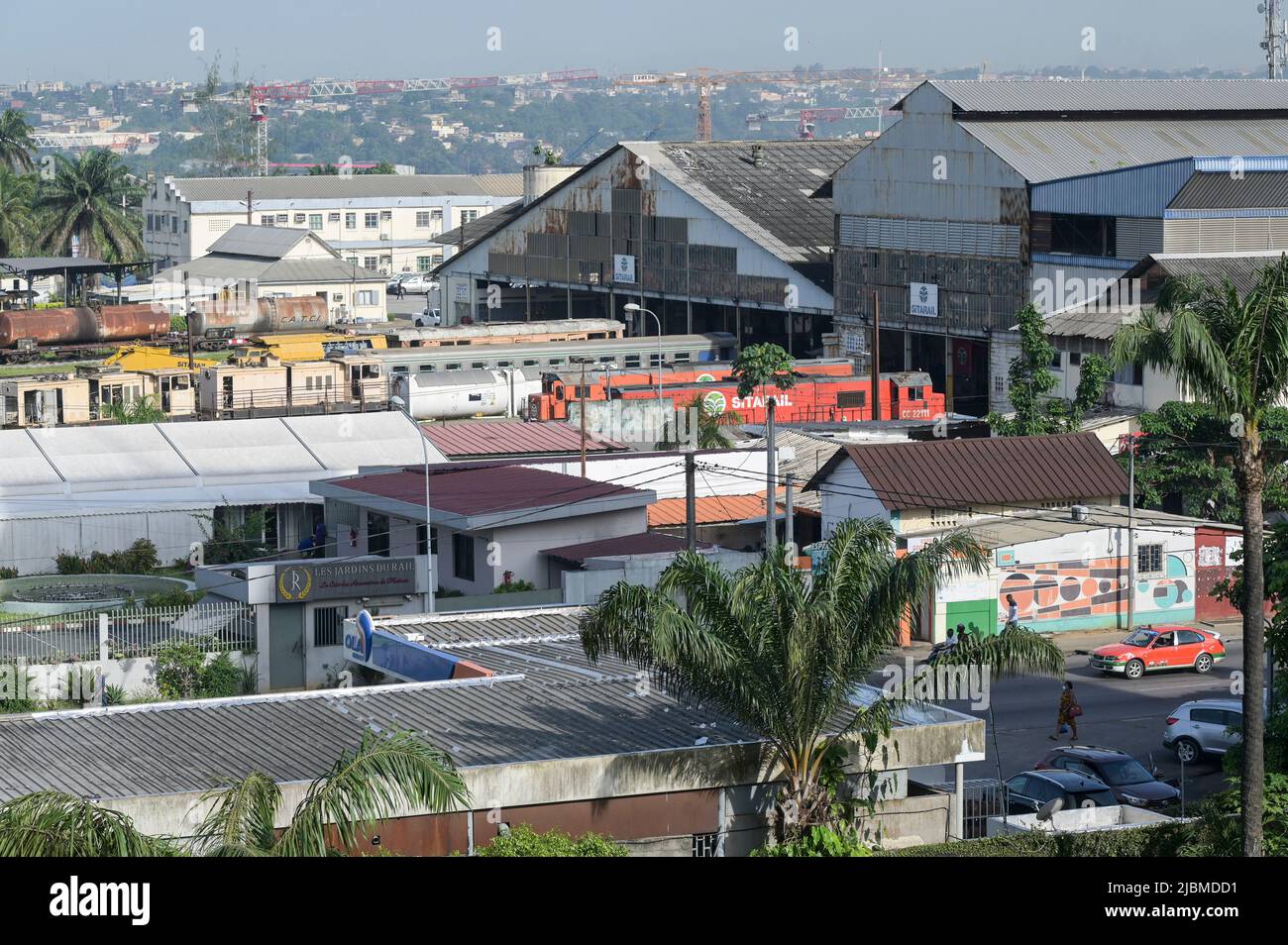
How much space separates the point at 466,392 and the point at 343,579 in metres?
34.0

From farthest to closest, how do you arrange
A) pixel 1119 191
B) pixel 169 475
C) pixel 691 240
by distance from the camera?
pixel 691 240 < pixel 1119 191 < pixel 169 475

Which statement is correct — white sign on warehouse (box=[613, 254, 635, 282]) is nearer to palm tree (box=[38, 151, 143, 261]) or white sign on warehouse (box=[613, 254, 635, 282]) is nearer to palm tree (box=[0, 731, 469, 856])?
palm tree (box=[38, 151, 143, 261])

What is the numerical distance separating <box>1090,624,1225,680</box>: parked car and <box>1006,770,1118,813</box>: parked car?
37.4ft

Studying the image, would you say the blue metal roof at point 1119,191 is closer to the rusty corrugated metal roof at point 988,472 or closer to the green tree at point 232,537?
the rusty corrugated metal roof at point 988,472

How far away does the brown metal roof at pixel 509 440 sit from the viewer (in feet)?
178

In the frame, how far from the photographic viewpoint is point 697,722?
2233 centimetres

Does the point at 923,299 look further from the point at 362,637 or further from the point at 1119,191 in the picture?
the point at 362,637

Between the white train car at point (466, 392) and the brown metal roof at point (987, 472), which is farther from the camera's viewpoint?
the white train car at point (466, 392)

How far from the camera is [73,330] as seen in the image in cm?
8962

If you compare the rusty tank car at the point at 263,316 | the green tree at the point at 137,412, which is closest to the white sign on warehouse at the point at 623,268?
the rusty tank car at the point at 263,316

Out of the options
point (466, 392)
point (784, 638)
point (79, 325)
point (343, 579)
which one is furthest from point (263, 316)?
point (784, 638)

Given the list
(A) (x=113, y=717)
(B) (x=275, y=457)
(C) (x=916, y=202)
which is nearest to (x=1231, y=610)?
(B) (x=275, y=457)

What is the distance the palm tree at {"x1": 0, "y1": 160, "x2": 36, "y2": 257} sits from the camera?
130 meters

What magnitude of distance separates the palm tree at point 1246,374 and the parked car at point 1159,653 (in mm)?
19511
